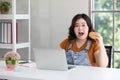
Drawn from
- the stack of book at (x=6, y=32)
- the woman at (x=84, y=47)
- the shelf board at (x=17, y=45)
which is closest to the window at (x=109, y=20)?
the woman at (x=84, y=47)

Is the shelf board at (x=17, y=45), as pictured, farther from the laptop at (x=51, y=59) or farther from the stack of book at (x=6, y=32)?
the laptop at (x=51, y=59)

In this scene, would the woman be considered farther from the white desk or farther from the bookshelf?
the bookshelf

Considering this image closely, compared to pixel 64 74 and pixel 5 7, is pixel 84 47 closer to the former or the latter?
pixel 64 74

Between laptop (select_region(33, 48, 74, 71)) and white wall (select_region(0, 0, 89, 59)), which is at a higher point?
white wall (select_region(0, 0, 89, 59))

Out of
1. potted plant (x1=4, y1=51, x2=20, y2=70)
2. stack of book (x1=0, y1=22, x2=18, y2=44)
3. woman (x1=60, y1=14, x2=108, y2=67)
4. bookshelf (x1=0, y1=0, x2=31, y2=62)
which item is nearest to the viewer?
potted plant (x1=4, y1=51, x2=20, y2=70)

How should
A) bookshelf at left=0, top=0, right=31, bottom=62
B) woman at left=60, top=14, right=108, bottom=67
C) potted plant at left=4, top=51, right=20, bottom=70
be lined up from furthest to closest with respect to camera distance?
1. bookshelf at left=0, top=0, right=31, bottom=62
2. woman at left=60, top=14, right=108, bottom=67
3. potted plant at left=4, top=51, right=20, bottom=70

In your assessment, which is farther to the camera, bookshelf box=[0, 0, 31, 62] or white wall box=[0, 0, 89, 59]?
white wall box=[0, 0, 89, 59]

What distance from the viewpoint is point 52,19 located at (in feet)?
12.2

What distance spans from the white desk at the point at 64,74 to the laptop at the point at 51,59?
60 millimetres

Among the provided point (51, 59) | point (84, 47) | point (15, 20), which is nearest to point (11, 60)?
point (51, 59)

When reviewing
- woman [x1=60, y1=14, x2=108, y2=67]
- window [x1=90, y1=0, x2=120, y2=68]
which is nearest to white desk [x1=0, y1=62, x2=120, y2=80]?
woman [x1=60, y1=14, x2=108, y2=67]

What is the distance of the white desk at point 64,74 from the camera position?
1802 millimetres

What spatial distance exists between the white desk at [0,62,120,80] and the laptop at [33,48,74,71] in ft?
0.20

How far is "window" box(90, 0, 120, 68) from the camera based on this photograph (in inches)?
138
